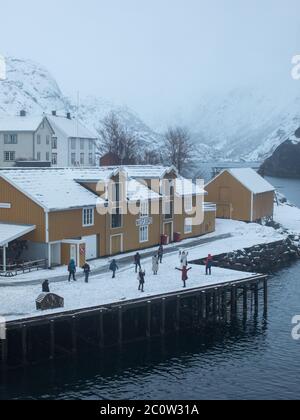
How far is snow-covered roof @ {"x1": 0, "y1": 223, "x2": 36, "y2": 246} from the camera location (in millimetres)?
39406

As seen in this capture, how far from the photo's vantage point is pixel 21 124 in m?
84.8

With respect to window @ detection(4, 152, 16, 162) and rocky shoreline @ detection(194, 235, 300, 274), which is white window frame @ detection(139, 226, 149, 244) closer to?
rocky shoreline @ detection(194, 235, 300, 274)

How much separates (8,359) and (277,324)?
14861mm

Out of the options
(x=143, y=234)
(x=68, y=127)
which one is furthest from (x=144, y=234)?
(x=68, y=127)

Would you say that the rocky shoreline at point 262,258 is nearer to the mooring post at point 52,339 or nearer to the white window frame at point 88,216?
the white window frame at point 88,216

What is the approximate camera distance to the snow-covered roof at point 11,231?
129 feet

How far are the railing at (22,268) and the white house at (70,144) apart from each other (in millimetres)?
51138

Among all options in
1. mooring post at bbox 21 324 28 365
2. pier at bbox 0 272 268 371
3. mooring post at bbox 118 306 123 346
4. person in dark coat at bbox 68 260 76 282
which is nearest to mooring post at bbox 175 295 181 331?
pier at bbox 0 272 268 371

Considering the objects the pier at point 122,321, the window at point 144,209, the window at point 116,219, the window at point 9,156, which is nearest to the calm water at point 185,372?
the pier at point 122,321

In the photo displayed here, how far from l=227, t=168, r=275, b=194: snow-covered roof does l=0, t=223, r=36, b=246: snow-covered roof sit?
29.0m

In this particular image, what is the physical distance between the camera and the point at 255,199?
65000 mm

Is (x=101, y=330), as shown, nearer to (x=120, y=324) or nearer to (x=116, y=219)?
(x=120, y=324)
